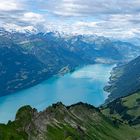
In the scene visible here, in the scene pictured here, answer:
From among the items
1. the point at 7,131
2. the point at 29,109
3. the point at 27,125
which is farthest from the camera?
the point at 29,109

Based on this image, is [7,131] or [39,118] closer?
[7,131]

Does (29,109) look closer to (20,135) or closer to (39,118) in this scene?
(39,118)

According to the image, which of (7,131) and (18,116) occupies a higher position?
(18,116)

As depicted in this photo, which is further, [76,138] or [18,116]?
[76,138]

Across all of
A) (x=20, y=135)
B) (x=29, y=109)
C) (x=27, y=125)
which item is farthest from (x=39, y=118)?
(x=20, y=135)

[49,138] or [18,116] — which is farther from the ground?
[18,116]

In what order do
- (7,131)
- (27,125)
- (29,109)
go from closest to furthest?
(7,131) < (27,125) < (29,109)

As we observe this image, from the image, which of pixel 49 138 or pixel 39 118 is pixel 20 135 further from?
pixel 39 118

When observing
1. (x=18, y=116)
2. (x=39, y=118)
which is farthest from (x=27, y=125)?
(x=39, y=118)
